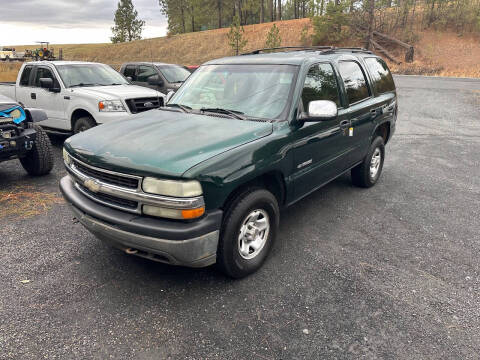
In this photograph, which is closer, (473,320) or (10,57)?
(473,320)

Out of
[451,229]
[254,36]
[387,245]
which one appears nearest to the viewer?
[387,245]

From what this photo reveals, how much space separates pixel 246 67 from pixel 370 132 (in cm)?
216

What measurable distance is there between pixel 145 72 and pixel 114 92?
4313mm

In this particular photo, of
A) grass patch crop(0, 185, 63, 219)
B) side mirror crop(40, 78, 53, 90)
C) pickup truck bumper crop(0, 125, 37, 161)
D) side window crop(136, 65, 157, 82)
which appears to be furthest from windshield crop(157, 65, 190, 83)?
grass patch crop(0, 185, 63, 219)

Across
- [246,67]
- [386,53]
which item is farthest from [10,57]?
[246,67]

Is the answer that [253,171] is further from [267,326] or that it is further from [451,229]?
[451,229]

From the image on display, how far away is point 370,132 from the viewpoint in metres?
4.98

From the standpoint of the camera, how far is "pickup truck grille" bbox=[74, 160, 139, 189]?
103 inches

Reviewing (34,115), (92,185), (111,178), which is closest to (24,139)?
(34,115)

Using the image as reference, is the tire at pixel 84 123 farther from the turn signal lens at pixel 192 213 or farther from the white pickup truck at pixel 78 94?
the turn signal lens at pixel 192 213

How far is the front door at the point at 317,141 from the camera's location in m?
3.47

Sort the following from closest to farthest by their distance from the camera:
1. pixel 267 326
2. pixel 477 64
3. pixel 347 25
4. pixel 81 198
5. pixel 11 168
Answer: pixel 267 326 < pixel 81 198 < pixel 11 168 < pixel 477 64 < pixel 347 25

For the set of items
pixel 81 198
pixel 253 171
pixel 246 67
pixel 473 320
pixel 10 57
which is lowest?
pixel 473 320

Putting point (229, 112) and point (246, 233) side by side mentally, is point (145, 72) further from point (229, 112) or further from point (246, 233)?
point (246, 233)
